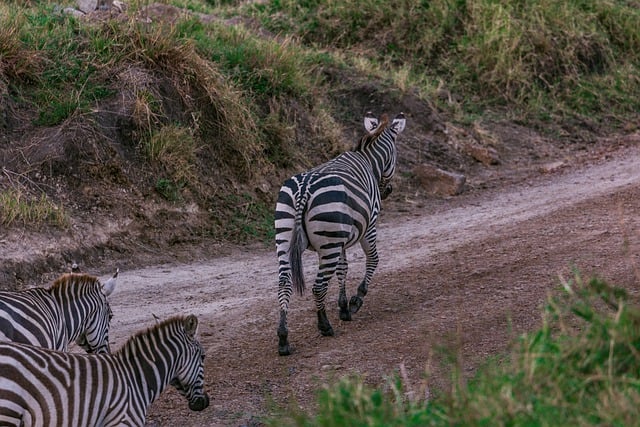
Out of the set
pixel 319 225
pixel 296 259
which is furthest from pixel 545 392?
pixel 319 225

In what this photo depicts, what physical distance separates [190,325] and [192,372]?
1.06ft

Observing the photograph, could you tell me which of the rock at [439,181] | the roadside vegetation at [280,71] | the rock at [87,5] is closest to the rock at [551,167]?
the rock at [439,181]

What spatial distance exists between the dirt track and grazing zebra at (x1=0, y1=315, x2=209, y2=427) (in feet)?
2.47

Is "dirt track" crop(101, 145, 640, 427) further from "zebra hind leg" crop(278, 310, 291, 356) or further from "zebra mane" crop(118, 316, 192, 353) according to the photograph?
"zebra mane" crop(118, 316, 192, 353)

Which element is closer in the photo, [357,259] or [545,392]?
[545,392]

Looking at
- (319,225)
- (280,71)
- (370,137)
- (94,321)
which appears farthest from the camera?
(280,71)

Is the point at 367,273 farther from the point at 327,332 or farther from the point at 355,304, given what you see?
the point at 327,332

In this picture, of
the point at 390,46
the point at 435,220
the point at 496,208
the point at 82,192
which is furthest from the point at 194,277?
the point at 390,46

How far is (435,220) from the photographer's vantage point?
1220 centimetres

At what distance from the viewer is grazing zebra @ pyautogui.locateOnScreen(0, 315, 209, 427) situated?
496 centimetres

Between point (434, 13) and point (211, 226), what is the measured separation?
832 centimetres

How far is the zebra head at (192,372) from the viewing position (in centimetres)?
598

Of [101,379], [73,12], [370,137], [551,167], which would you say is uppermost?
[73,12]

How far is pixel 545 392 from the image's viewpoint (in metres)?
3.75
